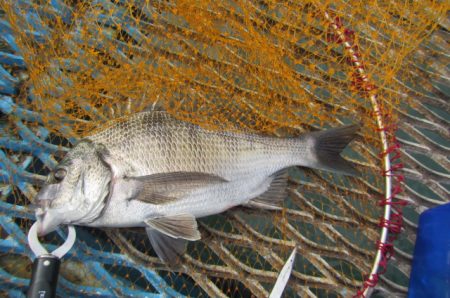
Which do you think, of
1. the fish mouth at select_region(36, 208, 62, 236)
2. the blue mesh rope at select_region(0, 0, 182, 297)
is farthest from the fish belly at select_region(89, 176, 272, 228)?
the blue mesh rope at select_region(0, 0, 182, 297)

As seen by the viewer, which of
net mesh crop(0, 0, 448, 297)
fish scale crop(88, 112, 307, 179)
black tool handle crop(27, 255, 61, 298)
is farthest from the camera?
net mesh crop(0, 0, 448, 297)

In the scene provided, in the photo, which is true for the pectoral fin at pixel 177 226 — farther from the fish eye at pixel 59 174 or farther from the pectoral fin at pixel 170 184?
the fish eye at pixel 59 174

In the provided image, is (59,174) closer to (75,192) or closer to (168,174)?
(75,192)

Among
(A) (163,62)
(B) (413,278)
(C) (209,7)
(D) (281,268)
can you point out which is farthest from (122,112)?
(B) (413,278)

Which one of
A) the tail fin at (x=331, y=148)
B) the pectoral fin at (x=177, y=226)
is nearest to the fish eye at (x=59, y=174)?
the pectoral fin at (x=177, y=226)

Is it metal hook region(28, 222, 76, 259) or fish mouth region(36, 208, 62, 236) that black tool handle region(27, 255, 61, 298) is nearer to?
metal hook region(28, 222, 76, 259)
